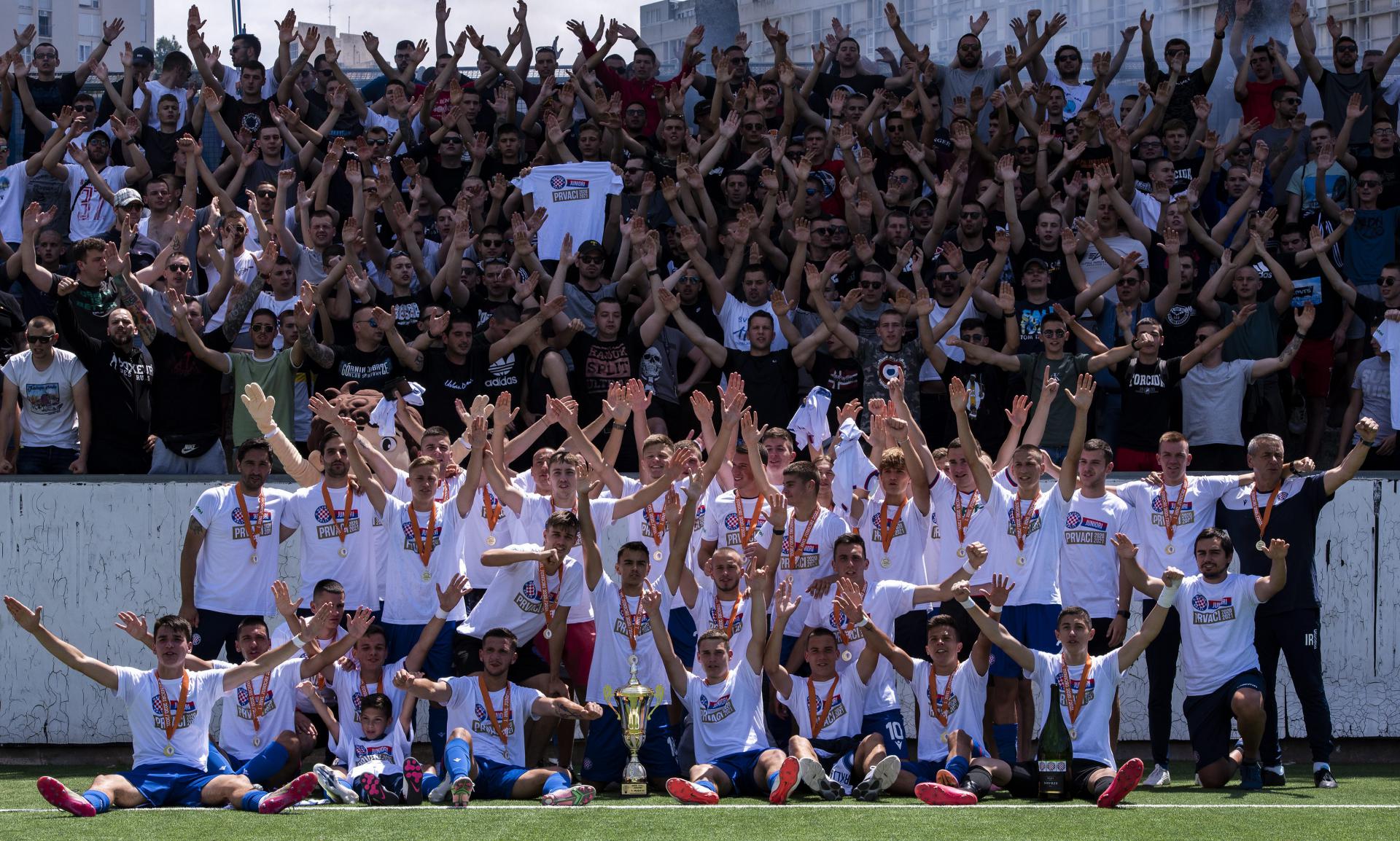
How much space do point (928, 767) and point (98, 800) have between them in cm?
488

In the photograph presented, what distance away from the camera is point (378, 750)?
32.2ft

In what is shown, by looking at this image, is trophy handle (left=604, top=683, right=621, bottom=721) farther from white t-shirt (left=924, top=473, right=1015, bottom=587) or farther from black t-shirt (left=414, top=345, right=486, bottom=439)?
black t-shirt (left=414, top=345, right=486, bottom=439)

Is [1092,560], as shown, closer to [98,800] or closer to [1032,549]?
[1032,549]

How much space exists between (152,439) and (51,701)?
2134 mm

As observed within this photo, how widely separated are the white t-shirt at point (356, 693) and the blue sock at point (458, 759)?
69cm

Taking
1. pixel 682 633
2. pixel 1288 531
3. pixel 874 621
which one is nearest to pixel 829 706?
pixel 874 621

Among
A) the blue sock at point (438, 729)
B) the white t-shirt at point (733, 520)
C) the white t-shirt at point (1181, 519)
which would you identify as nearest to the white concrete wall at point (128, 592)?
the white t-shirt at point (1181, 519)

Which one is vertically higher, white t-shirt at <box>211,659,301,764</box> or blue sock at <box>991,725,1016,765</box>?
white t-shirt at <box>211,659,301,764</box>

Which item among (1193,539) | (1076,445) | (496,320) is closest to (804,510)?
(1076,445)

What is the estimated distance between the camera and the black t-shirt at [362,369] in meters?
12.9

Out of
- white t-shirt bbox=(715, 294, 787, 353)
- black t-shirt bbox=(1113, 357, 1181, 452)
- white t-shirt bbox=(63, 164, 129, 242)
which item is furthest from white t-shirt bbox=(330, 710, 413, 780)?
white t-shirt bbox=(63, 164, 129, 242)

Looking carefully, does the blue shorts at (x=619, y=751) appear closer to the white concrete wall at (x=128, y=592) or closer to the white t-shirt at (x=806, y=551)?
the white t-shirt at (x=806, y=551)

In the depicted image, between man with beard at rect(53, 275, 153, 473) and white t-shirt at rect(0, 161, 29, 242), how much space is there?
3405mm

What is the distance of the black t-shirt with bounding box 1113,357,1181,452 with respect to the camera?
41.7 feet
